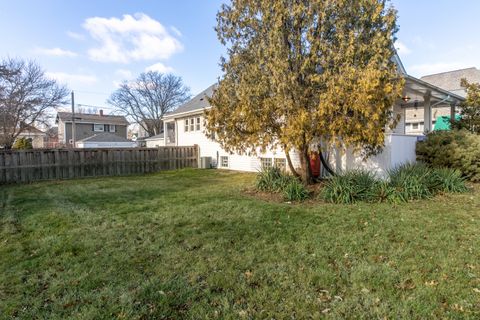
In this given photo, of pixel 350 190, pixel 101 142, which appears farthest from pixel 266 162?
pixel 101 142

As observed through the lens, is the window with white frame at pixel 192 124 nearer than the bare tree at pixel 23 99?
Yes

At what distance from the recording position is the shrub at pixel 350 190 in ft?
22.0

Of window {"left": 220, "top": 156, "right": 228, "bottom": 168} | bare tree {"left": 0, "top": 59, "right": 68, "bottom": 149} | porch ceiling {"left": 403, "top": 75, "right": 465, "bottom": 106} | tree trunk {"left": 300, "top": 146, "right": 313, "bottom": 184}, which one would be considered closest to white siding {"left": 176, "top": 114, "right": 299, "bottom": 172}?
window {"left": 220, "top": 156, "right": 228, "bottom": 168}

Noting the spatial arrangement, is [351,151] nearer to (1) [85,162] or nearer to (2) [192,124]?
(2) [192,124]

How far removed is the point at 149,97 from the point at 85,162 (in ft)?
103

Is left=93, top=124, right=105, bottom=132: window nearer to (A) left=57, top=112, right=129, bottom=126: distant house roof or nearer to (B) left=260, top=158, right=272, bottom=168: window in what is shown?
(A) left=57, top=112, right=129, bottom=126: distant house roof

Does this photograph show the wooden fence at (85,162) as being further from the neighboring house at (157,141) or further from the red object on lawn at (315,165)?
the neighboring house at (157,141)

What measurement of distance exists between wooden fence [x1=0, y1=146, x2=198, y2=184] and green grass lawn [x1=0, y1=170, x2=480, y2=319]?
597 cm

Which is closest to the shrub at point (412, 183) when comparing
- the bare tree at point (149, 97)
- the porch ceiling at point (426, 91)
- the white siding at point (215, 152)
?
the porch ceiling at point (426, 91)

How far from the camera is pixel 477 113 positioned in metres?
11.5

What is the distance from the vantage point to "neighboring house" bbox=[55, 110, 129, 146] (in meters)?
35.6

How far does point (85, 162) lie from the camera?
515 inches

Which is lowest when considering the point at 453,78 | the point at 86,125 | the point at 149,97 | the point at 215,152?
the point at 215,152

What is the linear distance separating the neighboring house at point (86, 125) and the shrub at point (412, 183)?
36410 millimetres
